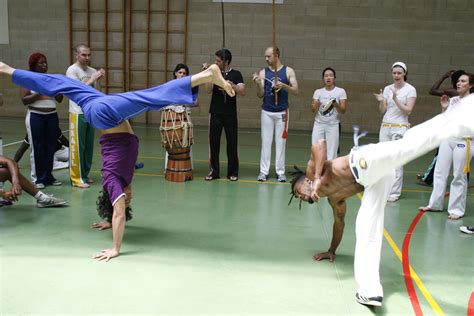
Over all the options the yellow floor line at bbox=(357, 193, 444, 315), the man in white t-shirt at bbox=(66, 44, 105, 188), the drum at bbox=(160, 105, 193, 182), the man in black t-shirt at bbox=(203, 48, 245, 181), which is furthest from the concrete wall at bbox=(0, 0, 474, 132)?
the yellow floor line at bbox=(357, 193, 444, 315)

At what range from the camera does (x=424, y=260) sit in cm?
402

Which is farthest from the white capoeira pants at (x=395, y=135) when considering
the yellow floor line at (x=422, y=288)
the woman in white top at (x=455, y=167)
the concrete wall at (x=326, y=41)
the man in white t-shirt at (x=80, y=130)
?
the concrete wall at (x=326, y=41)

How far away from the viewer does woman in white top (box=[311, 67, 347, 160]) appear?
20.4 feet

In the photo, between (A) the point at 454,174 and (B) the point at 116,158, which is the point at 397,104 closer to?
(A) the point at 454,174

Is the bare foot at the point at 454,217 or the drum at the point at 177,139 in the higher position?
the drum at the point at 177,139

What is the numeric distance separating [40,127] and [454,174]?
467 cm

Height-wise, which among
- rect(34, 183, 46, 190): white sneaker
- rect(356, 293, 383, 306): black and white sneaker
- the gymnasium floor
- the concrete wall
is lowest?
the gymnasium floor

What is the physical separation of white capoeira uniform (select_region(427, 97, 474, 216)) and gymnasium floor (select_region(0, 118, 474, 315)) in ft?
0.62

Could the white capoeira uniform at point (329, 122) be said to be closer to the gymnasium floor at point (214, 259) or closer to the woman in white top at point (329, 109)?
the woman in white top at point (329, 109)

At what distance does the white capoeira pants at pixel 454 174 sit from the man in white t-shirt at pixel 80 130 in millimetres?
4003

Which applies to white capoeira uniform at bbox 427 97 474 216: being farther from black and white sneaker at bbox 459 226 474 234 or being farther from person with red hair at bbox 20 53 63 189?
person with red hair at bbox 20 53 63 189

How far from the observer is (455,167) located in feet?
16.5

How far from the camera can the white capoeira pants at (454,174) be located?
4.99 metres

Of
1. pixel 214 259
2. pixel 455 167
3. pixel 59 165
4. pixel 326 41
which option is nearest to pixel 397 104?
pixel 455 167
